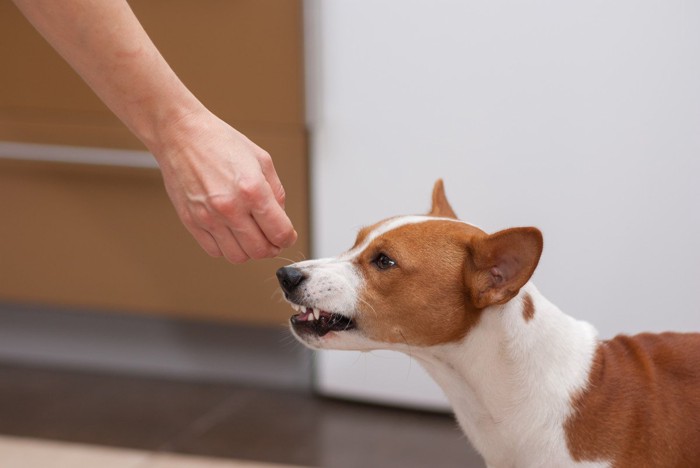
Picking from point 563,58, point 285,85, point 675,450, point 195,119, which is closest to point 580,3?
point 563,58

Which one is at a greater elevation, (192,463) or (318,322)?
(318,322)

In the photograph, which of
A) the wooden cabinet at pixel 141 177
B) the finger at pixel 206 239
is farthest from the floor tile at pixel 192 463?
the finger at pixel 206 239

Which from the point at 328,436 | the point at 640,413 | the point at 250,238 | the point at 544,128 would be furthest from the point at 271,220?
the point at 328,436

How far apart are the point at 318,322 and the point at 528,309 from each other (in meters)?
0.29

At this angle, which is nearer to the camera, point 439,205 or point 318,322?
point 318,322

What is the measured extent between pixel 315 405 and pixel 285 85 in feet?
2.49

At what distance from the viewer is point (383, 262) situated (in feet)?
4.66

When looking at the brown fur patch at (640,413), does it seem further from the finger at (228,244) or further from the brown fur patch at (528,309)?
the finger at (228,244)

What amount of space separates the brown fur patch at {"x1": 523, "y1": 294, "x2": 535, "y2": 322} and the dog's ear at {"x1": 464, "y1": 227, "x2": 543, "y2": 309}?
6 cm

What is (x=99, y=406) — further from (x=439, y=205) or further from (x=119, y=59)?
(x=119, y=59)

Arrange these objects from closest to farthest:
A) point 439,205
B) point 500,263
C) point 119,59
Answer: point 119,59
point 500,263
point 439,205

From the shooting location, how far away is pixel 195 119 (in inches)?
41.4

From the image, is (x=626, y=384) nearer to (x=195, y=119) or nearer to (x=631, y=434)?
(x=631, y=434)

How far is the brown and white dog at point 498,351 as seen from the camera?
1.36 metres
